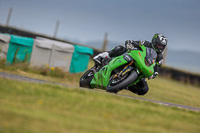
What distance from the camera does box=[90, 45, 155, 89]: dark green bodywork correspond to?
7289 mm

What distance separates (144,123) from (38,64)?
7594 millimetres

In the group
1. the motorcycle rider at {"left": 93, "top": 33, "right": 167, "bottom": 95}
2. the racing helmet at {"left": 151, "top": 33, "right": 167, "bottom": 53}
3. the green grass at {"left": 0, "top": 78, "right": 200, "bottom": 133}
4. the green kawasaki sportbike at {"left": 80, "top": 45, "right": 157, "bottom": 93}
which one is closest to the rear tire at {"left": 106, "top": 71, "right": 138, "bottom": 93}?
the green kawasaki sportbike at {"left": 80, "top": 45, "right": 157, "bottom": 93}

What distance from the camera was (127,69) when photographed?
7.26 metres

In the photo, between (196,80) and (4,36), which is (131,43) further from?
(196,80)

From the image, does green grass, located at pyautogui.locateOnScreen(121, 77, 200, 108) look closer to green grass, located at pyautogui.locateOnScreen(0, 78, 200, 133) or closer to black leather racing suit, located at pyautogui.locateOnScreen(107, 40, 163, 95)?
black leather racing suit, located at pyautogui.locateOnScreen(107, 40, 163, 95)

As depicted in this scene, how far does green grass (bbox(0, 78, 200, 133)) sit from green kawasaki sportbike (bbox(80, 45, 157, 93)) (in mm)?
1103

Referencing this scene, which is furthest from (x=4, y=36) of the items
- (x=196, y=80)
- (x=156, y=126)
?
(x=196, y=80)

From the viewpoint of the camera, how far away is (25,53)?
11523 millimetres

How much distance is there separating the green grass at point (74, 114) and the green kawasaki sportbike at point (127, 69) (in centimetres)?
110

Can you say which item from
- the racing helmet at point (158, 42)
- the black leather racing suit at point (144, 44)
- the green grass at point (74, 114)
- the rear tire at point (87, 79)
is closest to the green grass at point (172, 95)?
the black leather racing suit at point (144, 44)

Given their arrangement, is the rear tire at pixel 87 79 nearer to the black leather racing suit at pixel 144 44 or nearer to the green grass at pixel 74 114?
→ the black leather racing suit at pixel 144 44

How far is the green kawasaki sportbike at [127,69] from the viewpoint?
23.6 feet

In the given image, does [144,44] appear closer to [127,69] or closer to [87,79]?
[127,69]

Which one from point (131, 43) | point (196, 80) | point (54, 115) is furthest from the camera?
point (196, 80)
